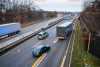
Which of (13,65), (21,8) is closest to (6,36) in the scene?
(13,65)

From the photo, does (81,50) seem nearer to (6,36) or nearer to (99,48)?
(99,48)

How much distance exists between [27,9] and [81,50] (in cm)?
7069

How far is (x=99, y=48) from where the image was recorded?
30.2m

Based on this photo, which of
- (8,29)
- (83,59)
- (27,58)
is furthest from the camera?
(8,29)

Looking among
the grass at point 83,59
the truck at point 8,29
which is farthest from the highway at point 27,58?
the truck at point 8,29

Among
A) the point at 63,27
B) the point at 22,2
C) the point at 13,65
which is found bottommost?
the point at 13,65

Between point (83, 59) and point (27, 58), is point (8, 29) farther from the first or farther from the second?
point (83, 59)

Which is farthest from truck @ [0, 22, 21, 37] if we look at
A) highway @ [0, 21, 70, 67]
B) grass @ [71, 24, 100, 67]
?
grass @ [71, 24, 100, 67]

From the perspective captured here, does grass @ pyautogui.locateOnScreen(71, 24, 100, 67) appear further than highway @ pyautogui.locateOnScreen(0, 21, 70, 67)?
No

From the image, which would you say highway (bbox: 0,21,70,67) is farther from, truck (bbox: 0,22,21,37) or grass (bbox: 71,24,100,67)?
truck (bbox: 0,22,21,37)

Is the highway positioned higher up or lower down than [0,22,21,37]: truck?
lower down

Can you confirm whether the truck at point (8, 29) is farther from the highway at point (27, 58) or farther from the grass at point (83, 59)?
the grass at point (83, 59)

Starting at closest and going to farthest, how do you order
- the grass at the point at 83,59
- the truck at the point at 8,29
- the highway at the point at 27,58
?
the grass at the point at 83,59, the highway at the point at 27,58, the truck at the point at 8,29

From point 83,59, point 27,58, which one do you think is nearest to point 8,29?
point 27,58
